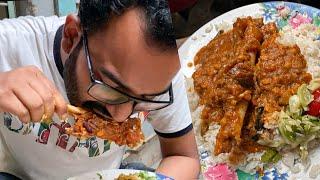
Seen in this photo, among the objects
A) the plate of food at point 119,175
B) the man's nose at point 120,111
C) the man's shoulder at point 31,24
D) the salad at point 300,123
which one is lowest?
the salad at point 300,123

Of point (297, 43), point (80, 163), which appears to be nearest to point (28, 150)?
point (80, 163)

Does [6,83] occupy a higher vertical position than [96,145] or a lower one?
higher

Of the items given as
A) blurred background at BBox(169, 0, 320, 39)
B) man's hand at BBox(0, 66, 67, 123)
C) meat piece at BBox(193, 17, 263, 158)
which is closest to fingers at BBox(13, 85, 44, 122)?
man's hand at BBox(0, 66, 67, 123)

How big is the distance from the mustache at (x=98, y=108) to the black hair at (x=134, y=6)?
8cm

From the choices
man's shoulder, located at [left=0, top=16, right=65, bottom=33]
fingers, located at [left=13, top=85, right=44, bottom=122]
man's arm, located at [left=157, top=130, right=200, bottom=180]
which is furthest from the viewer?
man's arm, located at [left=157, top=130, right=200, bottom=180]

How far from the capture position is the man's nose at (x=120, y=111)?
1.75 feet

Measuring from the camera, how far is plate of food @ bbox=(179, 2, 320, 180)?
3.40 feet

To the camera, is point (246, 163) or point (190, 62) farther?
point (190, 62)

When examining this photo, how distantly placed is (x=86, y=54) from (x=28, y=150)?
223mm

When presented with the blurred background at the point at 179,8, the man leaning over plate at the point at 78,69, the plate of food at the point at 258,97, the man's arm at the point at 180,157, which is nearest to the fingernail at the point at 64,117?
the man leaning over plate at the point at 78,69

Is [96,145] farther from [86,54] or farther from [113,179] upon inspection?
[86,54]

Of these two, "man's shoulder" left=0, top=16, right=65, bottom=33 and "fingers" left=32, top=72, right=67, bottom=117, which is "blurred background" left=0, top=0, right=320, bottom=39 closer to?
"man's shoulder" left=0, top=16, right=65, bottom=33

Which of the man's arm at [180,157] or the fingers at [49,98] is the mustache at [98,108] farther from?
the man's arm at [180,157]

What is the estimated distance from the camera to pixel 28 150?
2.16ft
